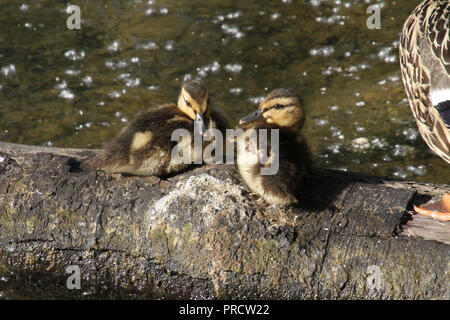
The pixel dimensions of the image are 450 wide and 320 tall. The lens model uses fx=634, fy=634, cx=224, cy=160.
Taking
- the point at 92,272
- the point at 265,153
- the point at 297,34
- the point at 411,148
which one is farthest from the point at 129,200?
the point at 297,34

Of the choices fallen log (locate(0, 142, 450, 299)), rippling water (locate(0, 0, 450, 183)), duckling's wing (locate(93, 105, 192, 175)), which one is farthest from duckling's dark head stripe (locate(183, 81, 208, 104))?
rippling water (locate(0, 0, 450, 183))

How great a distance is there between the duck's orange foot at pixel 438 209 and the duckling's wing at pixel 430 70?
0.34 metres

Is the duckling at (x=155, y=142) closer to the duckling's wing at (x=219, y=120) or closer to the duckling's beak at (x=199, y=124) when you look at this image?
the duckling's beak at (x=199, y=124)

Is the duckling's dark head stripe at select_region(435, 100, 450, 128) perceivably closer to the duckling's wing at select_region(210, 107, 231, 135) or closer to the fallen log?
the fallen log

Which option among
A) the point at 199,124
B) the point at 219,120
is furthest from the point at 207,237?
the point at 219,120

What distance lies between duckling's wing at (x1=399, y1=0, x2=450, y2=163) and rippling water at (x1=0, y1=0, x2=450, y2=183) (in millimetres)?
1423

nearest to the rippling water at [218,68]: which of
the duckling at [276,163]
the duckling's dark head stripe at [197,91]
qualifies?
the duckling's dark head stripe at [197,91]

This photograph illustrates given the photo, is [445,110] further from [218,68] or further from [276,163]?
[218,68]

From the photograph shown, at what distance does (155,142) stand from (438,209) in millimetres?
1484

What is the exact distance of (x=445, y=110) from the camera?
10.3ft

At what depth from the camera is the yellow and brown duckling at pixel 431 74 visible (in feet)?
10.2

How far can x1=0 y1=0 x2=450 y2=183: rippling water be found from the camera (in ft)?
17.2

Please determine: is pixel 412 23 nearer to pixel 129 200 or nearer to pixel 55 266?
pixel 129 200
